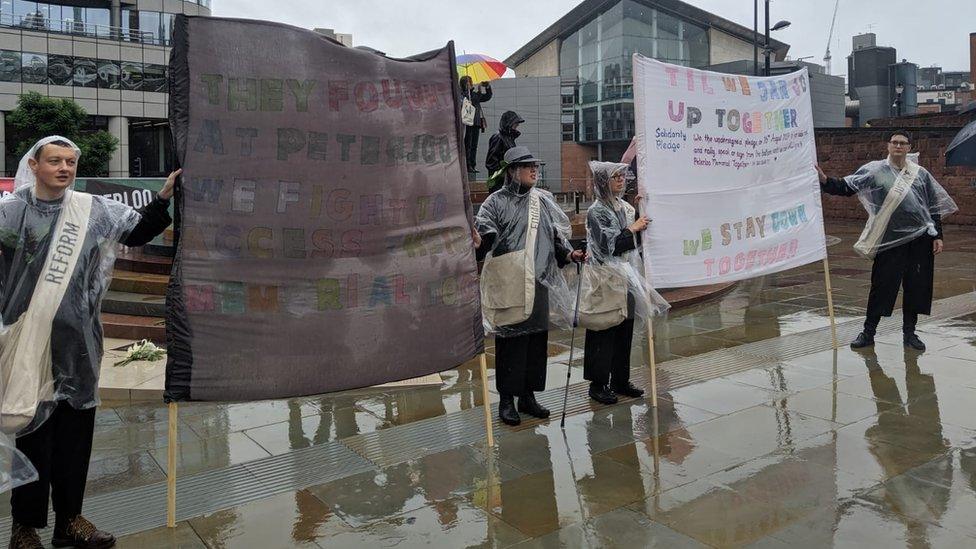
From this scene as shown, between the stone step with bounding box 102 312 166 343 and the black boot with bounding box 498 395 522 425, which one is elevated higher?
the stone step with bounding box 102 312 166 343

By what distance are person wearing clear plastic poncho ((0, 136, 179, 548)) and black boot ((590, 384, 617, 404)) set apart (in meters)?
3.31

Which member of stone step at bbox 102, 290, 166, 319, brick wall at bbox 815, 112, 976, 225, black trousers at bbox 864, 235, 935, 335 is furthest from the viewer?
brick wall at bbox 815, 112, 976, 225

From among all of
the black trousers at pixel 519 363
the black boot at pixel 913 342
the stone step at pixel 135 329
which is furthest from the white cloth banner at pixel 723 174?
the stone step at pixel 135 329

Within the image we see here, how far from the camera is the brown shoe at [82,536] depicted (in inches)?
134

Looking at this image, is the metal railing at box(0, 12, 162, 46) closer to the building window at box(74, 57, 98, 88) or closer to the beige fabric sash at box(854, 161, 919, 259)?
the building window at box(74, 57, 98, 88)

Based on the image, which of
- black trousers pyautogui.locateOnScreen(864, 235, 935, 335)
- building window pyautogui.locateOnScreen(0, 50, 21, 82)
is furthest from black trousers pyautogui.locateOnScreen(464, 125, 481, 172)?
building window pyautogui.locateOnScreen(0, 50, 21, 82)

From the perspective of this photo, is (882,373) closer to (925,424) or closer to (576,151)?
(925,424)

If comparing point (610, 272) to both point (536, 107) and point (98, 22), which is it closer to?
point (536, 107)

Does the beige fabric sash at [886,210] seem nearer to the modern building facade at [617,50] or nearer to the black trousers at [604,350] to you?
the black trousers at [604,350]

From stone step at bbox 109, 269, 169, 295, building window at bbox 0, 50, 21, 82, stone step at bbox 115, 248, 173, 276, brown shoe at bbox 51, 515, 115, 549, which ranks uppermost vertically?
building window at bbox 0, 50, 21, 82

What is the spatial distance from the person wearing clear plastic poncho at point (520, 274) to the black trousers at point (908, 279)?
11.7 feet

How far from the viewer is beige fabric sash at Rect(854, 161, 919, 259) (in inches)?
273

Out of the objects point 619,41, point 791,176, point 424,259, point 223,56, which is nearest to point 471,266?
point 424,259

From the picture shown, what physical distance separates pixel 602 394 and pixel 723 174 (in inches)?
75.1
